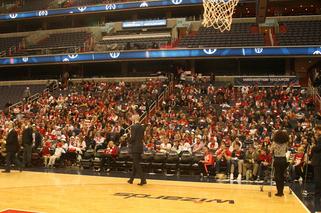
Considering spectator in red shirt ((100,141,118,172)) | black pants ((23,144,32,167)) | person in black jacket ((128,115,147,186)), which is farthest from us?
black pants ((23,144,32,167))

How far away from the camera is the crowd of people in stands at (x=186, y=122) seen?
48.9 ft

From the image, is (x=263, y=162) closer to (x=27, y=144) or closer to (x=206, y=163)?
(x=206, y=163)

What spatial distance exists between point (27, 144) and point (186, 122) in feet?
25.0

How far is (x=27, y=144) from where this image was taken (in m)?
16.4

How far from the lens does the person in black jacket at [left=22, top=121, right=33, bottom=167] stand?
16.3m

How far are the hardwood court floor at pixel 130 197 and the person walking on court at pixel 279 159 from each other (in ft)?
1.14

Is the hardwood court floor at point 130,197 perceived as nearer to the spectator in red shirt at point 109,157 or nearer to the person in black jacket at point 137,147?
the person in black jacket at point 137,147

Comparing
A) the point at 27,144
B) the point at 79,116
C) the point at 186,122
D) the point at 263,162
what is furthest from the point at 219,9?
the point at 79,116

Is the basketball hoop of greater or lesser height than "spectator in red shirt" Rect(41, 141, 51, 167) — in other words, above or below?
above

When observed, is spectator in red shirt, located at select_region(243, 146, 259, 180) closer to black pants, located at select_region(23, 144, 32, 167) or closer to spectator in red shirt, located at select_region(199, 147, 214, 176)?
spectator in red shirt, located at select_region(199, 147, 214, 176)

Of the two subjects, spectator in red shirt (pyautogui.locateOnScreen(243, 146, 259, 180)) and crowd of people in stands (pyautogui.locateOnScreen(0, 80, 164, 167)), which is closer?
spectator in red shirt (pyautogui.locateOnScreen(243, 146, 259, 180))

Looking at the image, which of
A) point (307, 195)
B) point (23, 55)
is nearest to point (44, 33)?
point (23, 55)

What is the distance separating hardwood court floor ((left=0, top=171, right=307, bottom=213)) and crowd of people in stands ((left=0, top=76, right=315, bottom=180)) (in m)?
2.62

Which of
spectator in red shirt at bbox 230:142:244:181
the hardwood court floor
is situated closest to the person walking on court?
the hardwood court floor
